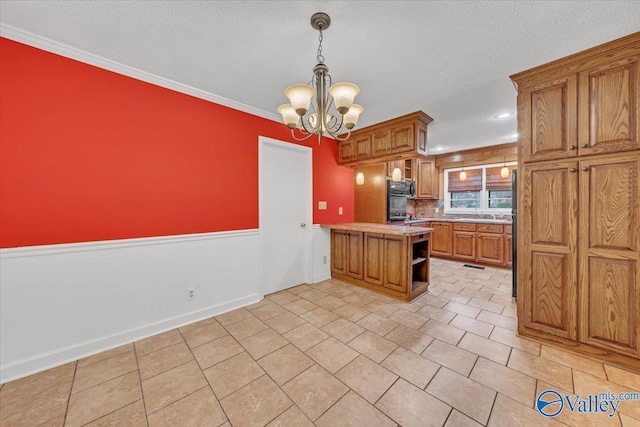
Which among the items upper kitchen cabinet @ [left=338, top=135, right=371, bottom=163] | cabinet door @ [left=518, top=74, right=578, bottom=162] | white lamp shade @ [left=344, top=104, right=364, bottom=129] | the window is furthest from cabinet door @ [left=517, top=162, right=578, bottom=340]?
the window

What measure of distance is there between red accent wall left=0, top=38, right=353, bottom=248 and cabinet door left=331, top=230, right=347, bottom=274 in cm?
158

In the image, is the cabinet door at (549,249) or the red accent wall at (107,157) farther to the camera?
the cabinet door at (549,249)

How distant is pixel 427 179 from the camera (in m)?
5.75

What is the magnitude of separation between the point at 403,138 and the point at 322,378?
293 centimetres

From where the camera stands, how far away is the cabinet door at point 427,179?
5.66 metres

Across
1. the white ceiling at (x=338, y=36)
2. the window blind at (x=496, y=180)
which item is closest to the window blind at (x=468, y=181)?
the window blind at (x=496, y=180)

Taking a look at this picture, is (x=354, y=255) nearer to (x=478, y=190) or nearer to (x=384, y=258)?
(x=384, y=258)

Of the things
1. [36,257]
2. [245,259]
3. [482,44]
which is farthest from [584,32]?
[36,257]

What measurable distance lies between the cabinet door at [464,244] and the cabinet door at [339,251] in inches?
110

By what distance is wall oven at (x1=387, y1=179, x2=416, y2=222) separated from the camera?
434 centimetres

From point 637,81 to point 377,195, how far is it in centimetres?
298

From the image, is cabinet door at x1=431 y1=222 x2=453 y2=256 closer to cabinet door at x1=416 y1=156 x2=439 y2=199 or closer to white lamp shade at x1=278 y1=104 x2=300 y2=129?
cabinet door at x1=416 y1=156 x2=439 y2=199

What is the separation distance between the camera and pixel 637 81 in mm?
1725

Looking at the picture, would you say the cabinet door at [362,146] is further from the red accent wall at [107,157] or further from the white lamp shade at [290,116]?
the white lamp shade at [290,116]
